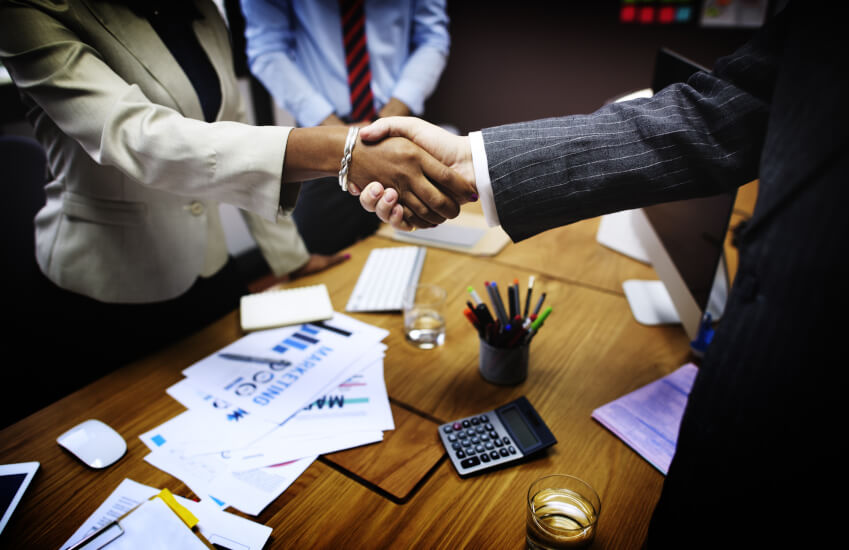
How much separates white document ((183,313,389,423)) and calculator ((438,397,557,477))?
0.89 ft

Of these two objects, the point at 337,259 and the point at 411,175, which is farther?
the point at 337,259

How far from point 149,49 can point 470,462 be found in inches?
41.2

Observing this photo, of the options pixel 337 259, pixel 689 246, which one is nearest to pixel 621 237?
pixel 689 246

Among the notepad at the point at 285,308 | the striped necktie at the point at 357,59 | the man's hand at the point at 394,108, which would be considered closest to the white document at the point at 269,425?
the notepad at the point at 285,308

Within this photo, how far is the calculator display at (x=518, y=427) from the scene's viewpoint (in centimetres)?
81

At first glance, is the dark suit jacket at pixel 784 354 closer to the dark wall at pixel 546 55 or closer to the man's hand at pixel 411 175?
the man's hand at pixel 411 175

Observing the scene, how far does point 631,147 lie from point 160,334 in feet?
3.88

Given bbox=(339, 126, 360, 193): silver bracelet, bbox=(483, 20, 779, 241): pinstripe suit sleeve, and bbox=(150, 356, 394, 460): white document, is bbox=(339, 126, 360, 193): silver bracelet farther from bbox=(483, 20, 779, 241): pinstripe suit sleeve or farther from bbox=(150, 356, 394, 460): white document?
bbox=(150, 356, 394, 460): white document

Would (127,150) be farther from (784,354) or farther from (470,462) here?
(784,354)

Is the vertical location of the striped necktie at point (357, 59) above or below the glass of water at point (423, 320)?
above

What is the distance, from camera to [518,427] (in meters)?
0.84

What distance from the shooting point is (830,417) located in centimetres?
48

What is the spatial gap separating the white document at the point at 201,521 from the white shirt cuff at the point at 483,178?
615 millimetres

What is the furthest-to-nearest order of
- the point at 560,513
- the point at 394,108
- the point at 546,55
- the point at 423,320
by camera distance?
the point at 546,55 < the point at 394,108 < the point at 423,320 < the point at 560,513
